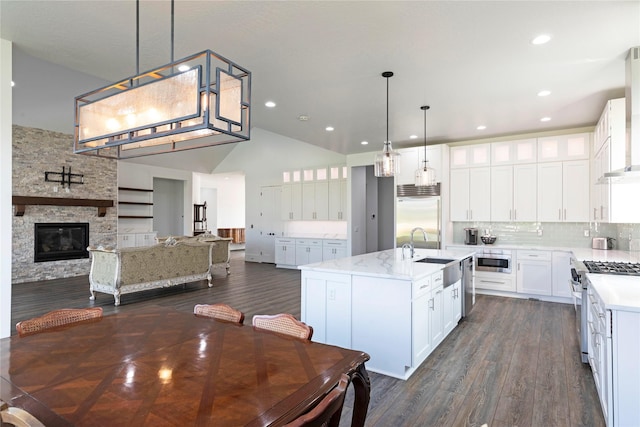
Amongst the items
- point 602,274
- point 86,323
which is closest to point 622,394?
point 602,274

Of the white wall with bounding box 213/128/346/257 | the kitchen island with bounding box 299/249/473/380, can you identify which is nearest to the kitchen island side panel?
the kitchen island with bounding box 299/249/473/380

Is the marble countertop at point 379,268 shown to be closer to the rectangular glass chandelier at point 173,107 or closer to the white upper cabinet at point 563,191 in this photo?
the rectangular glass chandelier at point 173,107

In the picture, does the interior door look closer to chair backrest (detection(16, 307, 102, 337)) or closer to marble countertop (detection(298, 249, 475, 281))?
marble countertop (detection(298, 249, 475, 281))

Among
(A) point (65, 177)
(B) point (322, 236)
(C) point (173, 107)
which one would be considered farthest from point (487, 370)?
(A) point (65, 177)

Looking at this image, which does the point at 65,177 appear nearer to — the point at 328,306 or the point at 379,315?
the point at 328,306

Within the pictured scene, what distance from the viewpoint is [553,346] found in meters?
3.66

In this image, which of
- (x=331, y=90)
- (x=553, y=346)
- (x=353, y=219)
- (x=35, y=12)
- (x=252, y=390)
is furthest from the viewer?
(x=353, y=219)

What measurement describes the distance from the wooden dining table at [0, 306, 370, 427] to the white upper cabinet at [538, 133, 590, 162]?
5.76 meters

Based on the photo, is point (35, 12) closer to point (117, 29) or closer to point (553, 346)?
point (117, 29)

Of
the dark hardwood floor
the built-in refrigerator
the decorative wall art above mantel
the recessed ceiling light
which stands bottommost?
the dark hardwood floor

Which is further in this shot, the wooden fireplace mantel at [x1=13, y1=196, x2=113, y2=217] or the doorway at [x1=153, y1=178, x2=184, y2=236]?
the doorway at [x1=153, y1=178, x2=184, y2=236]

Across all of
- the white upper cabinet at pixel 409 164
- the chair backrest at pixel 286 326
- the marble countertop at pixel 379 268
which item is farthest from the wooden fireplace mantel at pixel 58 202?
the chair backrest at pixel 286 326

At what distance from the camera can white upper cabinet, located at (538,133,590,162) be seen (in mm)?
5512

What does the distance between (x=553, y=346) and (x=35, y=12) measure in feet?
17.9
